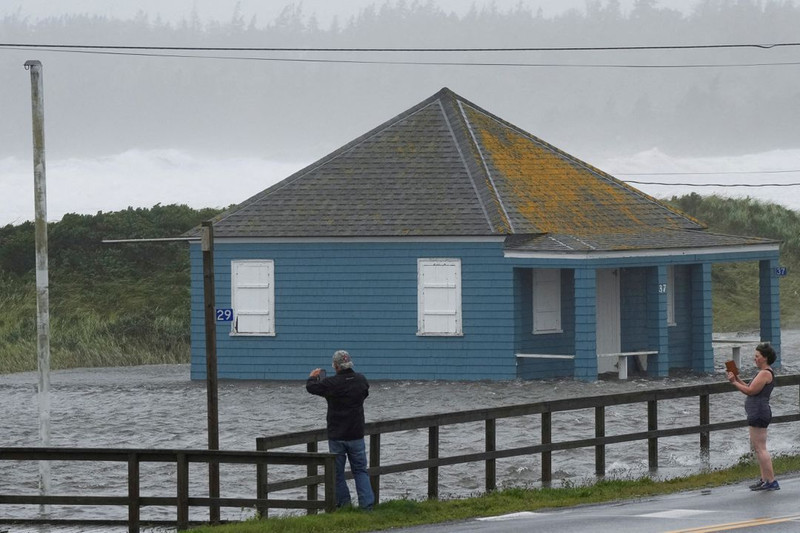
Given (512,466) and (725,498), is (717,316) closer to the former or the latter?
(512,466)

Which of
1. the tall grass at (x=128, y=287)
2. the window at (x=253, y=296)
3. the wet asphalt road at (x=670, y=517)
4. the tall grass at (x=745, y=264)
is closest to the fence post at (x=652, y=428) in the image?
the wet asphalt road at (x=670, y=517)

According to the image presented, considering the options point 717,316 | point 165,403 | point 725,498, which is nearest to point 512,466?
point 725,498

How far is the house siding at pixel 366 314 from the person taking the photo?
113ft

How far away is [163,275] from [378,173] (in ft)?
96.6

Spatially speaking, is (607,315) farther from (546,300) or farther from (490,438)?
(490,438)

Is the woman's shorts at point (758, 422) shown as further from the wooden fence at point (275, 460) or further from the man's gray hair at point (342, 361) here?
the man's gray hair at point (342, 361)

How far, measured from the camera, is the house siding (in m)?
34.5

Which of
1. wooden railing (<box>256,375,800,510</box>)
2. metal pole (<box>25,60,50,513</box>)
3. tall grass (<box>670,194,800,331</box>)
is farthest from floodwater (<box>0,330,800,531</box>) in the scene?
tall grass (<box>670,194,800,331</box>)

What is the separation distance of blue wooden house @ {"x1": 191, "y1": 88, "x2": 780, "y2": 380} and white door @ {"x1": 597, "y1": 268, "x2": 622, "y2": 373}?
4 cm

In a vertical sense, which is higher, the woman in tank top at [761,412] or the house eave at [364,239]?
the house eave at [364,239]

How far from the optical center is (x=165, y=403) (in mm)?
32625

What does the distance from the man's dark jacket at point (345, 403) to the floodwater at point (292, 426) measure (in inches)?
83.3

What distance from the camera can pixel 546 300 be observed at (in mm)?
35375

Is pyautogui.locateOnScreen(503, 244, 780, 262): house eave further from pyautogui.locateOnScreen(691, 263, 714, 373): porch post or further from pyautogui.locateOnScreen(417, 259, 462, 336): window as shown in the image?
pyautogui.locateOnScreen(417, 259, 462, 336): window
